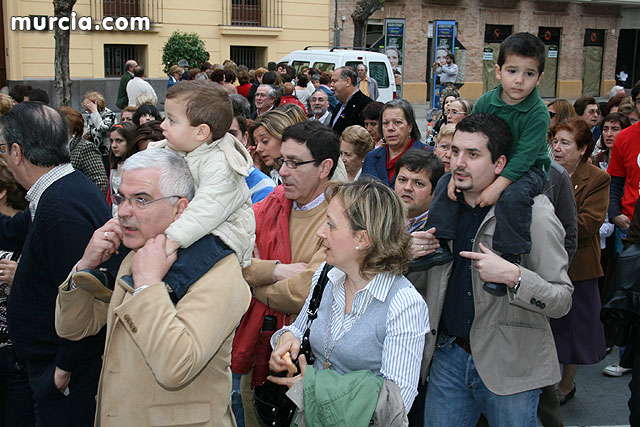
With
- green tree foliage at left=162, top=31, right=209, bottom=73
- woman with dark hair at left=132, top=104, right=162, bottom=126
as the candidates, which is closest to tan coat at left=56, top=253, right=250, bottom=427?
woman with dark hair at left=132, top=104, right=162, bottom=126

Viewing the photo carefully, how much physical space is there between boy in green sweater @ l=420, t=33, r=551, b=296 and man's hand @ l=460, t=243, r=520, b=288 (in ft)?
0.19

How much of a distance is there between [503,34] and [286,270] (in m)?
30.3

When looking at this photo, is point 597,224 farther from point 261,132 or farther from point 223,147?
point 223,147

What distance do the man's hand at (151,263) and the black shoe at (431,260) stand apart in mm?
1260

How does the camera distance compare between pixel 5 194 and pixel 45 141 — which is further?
pixel 5 194

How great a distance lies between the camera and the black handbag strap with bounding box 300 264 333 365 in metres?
A: 2.90

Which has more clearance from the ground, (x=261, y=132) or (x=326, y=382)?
(x=261, y=132)

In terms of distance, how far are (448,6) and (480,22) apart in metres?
1.92

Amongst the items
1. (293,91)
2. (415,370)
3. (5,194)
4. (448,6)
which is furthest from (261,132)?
(448,6)

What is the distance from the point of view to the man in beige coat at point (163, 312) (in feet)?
7.43

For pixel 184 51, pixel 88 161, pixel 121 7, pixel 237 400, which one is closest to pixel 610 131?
pixel 237 400

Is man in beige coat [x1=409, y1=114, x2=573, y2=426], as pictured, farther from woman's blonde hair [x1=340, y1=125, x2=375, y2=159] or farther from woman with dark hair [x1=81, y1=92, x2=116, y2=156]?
woman with dark hair [x1=81, y1=92, x2=116, y2=156]

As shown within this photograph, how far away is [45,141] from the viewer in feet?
10.5

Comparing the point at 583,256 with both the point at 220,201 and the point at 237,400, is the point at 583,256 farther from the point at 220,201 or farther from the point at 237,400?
the point at 220,201
